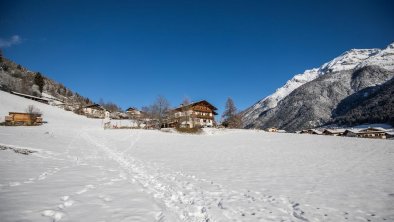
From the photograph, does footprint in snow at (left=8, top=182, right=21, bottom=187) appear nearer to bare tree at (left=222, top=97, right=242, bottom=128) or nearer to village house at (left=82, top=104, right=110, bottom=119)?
bare tree at (left=222, top=97, right=242, bottom=128)

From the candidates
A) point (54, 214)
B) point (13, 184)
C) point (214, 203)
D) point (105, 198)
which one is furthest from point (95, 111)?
point (54, 214)

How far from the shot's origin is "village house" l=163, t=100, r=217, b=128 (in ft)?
299

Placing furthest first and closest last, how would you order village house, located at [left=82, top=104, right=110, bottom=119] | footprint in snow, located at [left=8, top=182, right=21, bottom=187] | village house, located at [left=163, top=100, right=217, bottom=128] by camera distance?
village house, located at [left=82, top=104, right=110, bottom=119], village house, located at [left=163, top=100, right=217, bottom=128], footprint in snow, located at [left=8, top=182, right=21, bottom=187]

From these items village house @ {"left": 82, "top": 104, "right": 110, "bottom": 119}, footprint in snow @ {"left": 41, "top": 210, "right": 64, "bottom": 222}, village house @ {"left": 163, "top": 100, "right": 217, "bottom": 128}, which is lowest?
footprint in snow @ {"left": 41, "top": 210, "right": 64, "bottom": 222}

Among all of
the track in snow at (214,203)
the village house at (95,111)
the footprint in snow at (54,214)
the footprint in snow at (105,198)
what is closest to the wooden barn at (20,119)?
the track in snow at (214,203)

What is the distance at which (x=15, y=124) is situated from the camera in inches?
2062

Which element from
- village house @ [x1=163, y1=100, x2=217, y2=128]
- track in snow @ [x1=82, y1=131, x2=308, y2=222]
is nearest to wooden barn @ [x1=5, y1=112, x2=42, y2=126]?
village house @ [x1=163, y1=100, x2=217, y2=128]

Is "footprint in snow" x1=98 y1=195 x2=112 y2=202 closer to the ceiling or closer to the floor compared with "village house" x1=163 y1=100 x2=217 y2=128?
closer to the floor

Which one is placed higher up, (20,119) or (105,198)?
(20,119)

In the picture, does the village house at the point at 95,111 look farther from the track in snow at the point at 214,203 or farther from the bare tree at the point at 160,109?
the track in snow at the point at 214,203

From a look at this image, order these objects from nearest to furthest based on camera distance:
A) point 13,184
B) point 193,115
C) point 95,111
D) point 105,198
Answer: point 105,198 < point 13,184 < point 193,115 < point 95,111

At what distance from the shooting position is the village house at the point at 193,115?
91.2 m

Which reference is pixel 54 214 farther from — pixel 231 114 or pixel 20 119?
pixel 231 114

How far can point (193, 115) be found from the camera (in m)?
95.8
